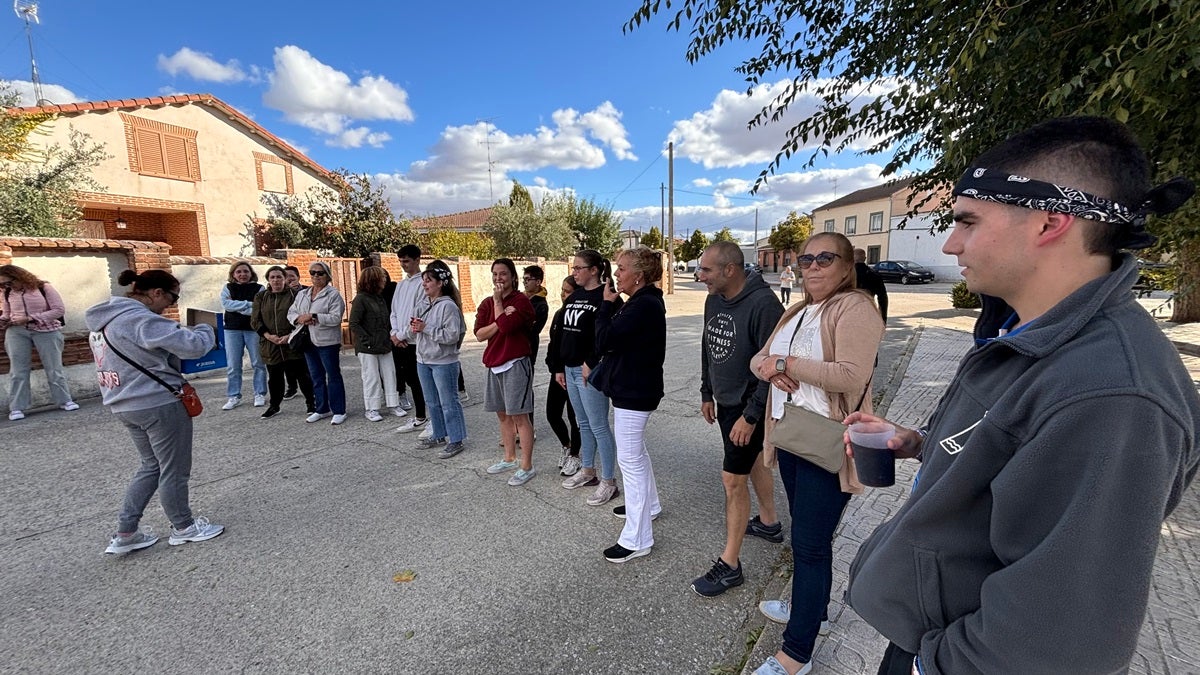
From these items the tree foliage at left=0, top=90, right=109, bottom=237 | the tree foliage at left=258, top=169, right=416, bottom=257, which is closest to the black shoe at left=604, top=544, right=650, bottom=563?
the tree foliage at left=0, top=90, right=109, bottom=237

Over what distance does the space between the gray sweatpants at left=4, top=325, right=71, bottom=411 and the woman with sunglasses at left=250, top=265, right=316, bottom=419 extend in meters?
2.65

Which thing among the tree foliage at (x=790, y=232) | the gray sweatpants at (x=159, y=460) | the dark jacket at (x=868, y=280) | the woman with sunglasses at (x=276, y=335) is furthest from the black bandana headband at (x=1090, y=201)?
the tree foliage at (x=790, y=232)

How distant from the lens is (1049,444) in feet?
2.68

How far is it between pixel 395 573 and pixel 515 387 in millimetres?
1493

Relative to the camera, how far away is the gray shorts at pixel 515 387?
12.9 feet

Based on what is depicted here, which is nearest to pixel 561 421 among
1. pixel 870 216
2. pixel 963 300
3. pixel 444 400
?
pixel 444 400

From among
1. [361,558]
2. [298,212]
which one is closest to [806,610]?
[361,558]

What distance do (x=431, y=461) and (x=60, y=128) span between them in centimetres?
1734

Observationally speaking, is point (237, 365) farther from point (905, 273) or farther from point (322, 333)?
point (905, 273)

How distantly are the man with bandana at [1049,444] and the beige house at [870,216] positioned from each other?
133 ft

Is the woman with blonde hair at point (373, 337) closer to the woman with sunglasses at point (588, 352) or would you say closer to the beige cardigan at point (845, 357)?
the woman with sunglasses at point (588, 352)

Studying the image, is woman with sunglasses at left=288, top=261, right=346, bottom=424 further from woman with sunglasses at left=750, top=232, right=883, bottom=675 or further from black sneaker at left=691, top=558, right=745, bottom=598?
woman with sunglasses at left=750, top=232, right=883, bottom=675

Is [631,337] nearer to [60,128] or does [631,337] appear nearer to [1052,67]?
[1052,67]

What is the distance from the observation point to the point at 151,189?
15.5 m
